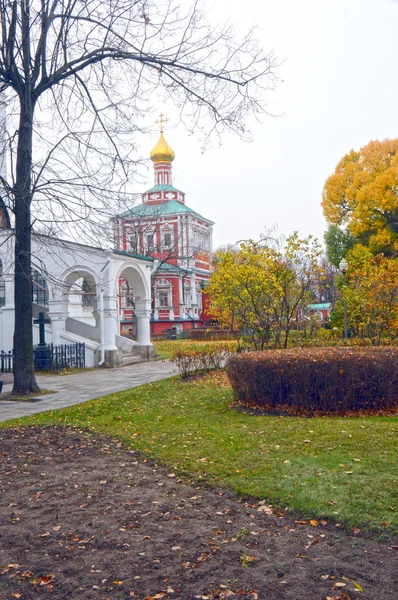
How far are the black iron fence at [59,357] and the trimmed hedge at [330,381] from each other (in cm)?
1064

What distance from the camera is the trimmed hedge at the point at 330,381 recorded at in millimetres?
8336

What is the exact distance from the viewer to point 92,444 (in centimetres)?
732

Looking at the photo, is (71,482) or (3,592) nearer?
(3,592)

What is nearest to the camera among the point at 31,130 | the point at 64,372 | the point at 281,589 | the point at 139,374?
the point at 281,589

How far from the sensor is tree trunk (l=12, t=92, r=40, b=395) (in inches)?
458

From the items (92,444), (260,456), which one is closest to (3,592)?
(260,456)

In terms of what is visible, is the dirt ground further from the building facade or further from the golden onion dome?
the golden onion dome

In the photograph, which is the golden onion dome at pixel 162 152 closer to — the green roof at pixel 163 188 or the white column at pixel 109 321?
the green roof at pixel 163 188

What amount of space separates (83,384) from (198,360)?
2.98 meters

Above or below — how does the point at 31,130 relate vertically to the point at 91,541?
above

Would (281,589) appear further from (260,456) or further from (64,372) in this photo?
(64,372)

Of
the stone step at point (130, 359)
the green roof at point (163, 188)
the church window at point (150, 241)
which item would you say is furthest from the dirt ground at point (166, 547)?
the green roof at point (163, 188)

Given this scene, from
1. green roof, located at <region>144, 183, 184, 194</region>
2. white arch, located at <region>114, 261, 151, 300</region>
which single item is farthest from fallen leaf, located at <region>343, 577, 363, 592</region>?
green roof, located at <region>144, 183, 184, 194</region>

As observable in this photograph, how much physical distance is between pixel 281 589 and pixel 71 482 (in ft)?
9.41
